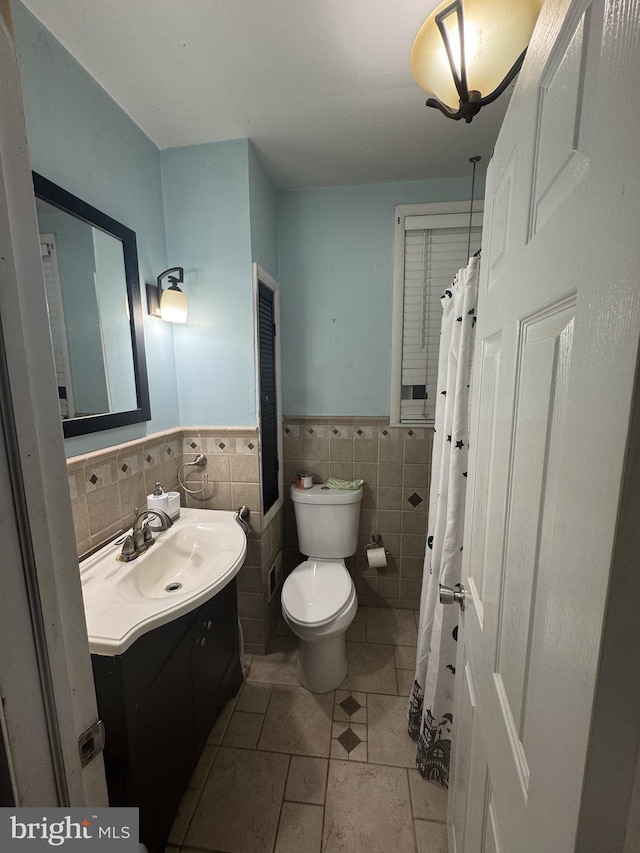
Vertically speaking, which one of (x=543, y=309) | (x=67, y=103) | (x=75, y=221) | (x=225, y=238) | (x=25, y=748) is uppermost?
(x=67, y=103)

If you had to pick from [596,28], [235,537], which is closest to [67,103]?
[596,28]

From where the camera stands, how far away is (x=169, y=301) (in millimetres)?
1493

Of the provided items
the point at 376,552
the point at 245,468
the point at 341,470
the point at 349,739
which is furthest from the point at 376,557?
the point at 245,468

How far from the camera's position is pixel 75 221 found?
113cm

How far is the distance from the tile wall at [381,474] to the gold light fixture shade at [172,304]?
0.87 m

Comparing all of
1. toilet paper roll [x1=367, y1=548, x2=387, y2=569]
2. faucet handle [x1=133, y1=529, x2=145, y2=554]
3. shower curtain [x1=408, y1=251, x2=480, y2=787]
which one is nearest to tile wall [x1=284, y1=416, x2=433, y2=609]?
toilet paper roll [x1=367, y1=548, x2=387, y2=569]

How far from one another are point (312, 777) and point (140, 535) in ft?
3.64

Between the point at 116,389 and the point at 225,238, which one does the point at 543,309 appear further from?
the point at 225,238

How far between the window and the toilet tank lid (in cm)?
50

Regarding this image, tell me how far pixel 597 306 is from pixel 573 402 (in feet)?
0.32

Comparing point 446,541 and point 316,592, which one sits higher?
point 446,541

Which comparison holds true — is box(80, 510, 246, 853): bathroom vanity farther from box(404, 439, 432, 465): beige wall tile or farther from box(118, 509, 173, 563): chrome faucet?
box(404, 439, 432, 465): beige wall tile

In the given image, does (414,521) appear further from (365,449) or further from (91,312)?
(91,312)

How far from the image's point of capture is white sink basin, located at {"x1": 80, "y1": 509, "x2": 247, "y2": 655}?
2.88 ft
